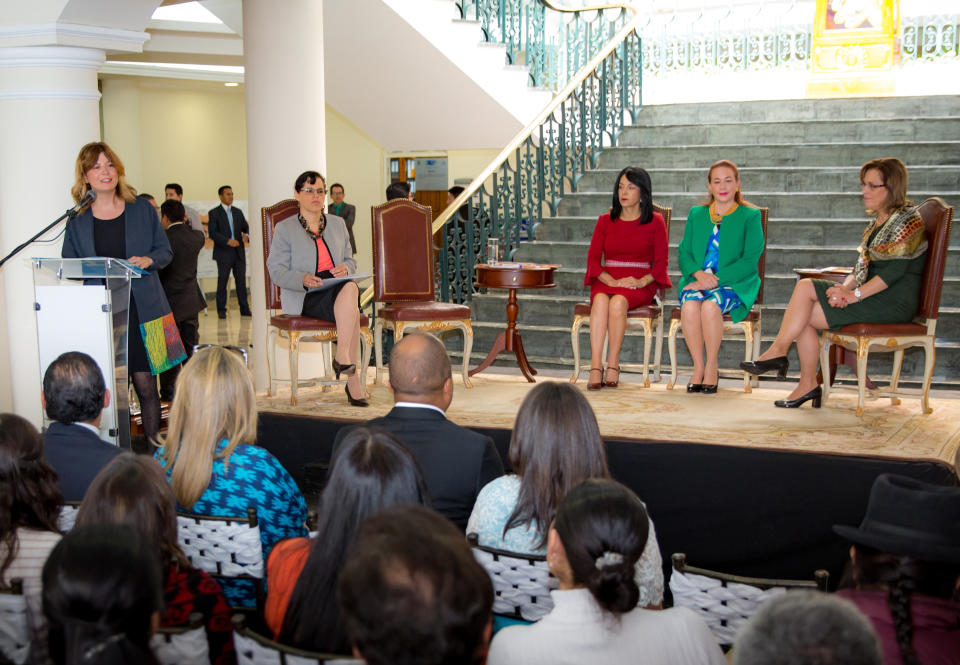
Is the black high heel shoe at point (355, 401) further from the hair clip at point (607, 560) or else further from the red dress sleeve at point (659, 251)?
the hair clip at point (607, 560)

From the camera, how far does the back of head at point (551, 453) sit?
2340mm

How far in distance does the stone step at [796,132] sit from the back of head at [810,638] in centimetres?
761

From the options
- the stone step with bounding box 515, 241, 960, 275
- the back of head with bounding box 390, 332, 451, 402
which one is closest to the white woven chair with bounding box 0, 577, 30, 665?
A: the back of head with bounding box 390, 332, 451, 402

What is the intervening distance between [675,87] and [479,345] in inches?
219

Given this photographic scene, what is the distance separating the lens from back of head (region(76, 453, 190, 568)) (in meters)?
1.89

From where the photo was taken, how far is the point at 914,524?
73.2 inches

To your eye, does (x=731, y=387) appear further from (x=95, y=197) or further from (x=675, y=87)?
(x=675, y=87)

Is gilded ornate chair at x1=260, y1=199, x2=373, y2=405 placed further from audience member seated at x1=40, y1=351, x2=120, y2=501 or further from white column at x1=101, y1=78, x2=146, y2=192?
white column at x1=101, y1=78, x2=146, y2=192

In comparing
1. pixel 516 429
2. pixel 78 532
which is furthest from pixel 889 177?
pixel 78 532

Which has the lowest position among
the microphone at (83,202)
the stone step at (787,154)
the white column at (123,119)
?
the microphone at (83,202)

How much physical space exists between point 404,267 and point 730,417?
2200 mm

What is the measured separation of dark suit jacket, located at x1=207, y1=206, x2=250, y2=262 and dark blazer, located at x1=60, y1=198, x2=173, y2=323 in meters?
6.61

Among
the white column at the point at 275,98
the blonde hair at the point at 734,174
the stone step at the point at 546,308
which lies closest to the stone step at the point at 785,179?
the stone step at the point at 546,308

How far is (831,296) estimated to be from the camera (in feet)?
15.1
